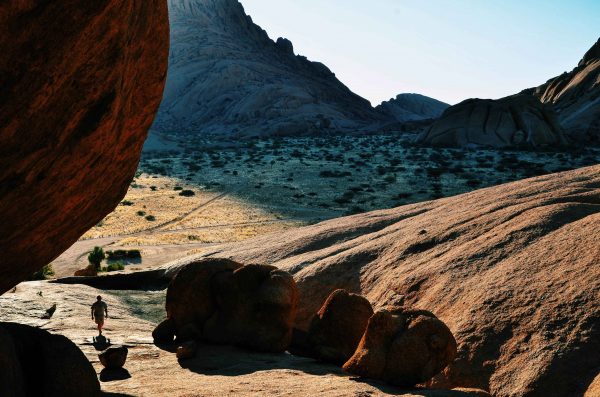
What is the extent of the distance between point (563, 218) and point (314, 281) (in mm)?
6840

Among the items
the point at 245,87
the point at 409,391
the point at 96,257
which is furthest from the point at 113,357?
the point at 245,87

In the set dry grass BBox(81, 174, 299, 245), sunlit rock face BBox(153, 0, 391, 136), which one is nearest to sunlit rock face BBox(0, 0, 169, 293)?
dry grass BBox(81, 174, 299, 245)

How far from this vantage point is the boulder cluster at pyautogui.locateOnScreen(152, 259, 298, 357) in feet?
49.0

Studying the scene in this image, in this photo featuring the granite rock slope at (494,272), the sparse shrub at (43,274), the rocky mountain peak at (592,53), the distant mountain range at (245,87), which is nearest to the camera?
the granite rock slope at (494,272)

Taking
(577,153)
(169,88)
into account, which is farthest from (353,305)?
(169,88)

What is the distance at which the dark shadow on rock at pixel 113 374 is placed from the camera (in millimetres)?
11977

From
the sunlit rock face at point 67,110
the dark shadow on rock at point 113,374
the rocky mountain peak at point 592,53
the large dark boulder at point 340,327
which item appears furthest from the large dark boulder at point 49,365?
the rocky mountain peak at point 592,53

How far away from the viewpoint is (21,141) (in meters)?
8.20

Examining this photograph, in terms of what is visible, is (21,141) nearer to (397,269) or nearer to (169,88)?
(397,269)

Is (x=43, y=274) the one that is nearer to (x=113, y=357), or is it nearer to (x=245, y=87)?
(x=113, y=357)

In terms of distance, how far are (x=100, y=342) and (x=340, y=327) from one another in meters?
5.62

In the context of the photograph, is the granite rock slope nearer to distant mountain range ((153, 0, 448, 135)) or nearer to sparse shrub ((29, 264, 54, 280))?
sparse shrub ((29, 264, 54, 280))

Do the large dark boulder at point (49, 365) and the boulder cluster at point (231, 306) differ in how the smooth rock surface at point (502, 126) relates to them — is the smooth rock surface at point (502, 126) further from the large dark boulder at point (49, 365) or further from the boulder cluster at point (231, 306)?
the large dark boulder at point (49, 365)

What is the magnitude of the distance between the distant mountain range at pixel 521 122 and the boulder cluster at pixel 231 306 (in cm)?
6618
